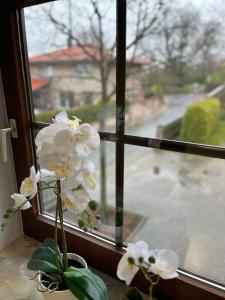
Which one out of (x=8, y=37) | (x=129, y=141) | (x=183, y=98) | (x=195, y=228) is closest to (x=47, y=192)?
(x=129, y=141)

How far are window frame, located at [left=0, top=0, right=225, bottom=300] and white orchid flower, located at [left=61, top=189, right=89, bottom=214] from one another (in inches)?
11.0

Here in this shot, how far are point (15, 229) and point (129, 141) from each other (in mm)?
708

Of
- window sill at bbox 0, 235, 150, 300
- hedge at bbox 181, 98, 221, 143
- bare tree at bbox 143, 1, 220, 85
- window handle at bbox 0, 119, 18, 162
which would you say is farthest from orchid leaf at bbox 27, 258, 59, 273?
hedge at bbox 181, 98, 221, 143

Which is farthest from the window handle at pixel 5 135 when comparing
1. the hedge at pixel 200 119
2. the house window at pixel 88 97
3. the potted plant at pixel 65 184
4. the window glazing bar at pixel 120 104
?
the hedge at pixel 200 119

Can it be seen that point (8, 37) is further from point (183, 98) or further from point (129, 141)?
point (183, 98)

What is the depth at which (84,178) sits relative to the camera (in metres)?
0.52

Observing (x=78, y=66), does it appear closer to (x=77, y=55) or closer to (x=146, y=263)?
(x=77, y=55)

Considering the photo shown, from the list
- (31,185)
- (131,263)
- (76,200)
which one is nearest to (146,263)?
(131,263)

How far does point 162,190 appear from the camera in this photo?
10.7 feet

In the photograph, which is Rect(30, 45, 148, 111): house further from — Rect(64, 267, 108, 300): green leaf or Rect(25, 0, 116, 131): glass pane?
Rect(64, 267, 108, 300): green leaf

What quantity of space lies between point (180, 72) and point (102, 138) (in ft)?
8.77

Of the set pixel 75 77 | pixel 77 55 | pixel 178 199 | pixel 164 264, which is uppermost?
pixel 77 55

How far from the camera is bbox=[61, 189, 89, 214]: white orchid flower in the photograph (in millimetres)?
515

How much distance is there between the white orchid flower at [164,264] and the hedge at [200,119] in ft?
8.23
